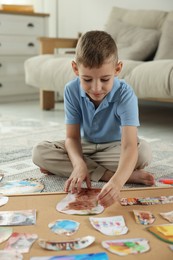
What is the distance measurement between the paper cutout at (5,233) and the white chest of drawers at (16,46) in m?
2.74

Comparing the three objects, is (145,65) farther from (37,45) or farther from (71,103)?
(37,45)

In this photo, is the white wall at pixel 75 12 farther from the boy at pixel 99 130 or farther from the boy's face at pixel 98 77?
the boy's face at pixel 98 77

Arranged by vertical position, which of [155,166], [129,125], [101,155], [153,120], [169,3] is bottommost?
[153,120]

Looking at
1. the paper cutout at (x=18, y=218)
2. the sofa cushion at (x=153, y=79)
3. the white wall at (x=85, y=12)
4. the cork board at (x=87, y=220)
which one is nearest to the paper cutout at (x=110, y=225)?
the cork board at (x=87, y=220)

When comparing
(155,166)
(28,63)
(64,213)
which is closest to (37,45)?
(28,63)

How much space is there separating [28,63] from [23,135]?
40.8 inches

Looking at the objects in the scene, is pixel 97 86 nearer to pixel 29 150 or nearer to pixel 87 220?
pixel 87 220

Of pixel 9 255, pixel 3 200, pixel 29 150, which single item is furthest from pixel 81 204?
pixel 29 150

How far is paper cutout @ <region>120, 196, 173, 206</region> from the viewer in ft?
3.50

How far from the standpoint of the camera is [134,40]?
290 centimetres

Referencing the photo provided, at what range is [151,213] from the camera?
3.29 feet

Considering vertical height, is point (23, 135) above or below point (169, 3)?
below

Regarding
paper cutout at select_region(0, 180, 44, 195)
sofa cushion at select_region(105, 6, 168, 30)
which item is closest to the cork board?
paper cutout at select_region(0, 180, 44, 195)

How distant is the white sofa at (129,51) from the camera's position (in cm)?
235
